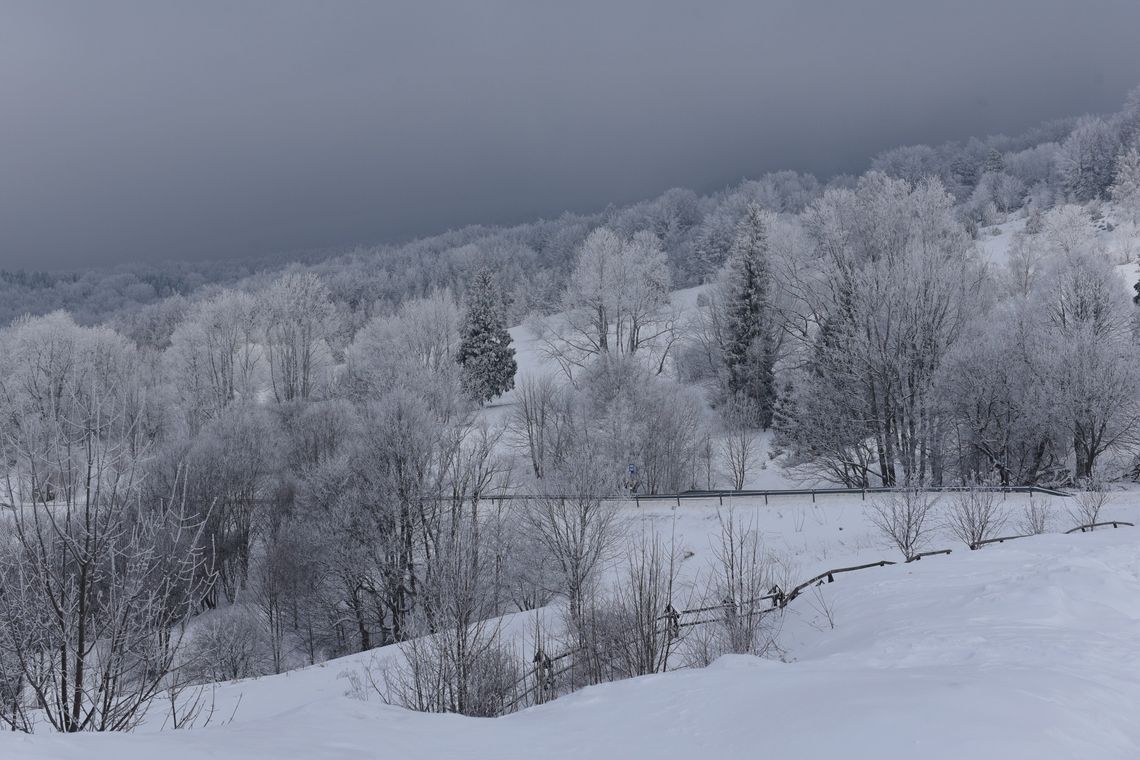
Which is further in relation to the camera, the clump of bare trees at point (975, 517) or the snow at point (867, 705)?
the clump of bare trees at point (975, 517)

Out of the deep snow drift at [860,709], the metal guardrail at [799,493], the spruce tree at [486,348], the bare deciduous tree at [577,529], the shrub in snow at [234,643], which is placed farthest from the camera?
the spruce tree at [486,348]

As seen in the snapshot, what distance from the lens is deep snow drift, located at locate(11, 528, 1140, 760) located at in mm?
5055

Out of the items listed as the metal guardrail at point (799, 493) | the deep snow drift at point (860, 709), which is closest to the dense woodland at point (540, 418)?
the metal guardrail at point (799, 493)

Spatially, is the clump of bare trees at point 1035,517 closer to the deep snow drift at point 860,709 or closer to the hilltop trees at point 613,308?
the deep snow drift at point 860,709

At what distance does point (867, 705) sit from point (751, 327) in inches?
1554

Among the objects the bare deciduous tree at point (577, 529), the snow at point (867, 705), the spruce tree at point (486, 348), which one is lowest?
the bare deciduous tree at point (577, 529)

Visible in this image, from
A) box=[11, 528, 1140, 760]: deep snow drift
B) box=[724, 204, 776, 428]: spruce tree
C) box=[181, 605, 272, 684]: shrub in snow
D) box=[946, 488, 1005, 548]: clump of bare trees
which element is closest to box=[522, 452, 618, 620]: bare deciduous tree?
box=[11, 528, 1140, 760]: deep snow drift

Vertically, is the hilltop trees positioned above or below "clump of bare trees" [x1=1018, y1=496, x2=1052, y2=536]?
above

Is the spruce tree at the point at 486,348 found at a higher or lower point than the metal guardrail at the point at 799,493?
higher

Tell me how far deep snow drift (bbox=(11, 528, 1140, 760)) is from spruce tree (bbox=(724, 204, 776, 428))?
32.2 m

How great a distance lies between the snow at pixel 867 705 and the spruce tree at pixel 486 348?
1525 inches

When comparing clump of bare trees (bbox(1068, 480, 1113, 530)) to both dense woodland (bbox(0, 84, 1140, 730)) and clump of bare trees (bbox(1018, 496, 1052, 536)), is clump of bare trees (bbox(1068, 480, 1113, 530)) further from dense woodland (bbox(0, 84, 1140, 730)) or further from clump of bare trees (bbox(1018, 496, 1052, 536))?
dense woodland (bbox(0, 84, 1140, 730))

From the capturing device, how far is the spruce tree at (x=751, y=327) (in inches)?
1699

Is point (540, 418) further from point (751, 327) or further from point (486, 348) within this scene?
point (751, 327)
